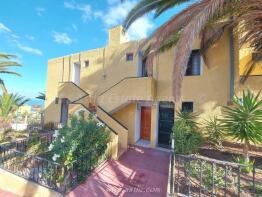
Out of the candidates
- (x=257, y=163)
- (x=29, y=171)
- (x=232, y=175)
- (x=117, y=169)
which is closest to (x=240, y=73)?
(x=257, y=163)

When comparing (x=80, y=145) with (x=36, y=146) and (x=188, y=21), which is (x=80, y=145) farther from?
(x=188, y=21)

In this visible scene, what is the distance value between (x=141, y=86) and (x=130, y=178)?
509 cm

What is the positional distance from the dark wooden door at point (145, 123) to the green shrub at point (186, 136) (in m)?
3.75

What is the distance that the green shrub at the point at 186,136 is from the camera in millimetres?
7974

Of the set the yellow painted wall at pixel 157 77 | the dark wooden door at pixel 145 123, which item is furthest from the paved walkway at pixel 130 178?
the dark wooden door at pixel 145 123

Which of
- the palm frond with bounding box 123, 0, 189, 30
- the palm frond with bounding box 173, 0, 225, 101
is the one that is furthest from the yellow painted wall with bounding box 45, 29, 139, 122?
the palm frond with bounding box 173, 0, 225, 101

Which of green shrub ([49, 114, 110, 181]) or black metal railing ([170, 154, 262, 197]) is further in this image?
green shrub ([49, 114, 110, 181])

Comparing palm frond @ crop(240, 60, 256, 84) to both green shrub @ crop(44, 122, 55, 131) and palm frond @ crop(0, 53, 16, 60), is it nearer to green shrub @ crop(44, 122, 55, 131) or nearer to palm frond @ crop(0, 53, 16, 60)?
green shrub @ crop(44, 122, 55, 131)

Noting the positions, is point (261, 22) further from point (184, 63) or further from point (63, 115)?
point (63, 115)

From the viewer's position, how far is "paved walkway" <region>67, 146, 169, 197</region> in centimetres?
631

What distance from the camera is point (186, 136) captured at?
8273mm

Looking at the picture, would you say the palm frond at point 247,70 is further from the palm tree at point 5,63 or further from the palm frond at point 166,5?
the palm tree at point 5,63

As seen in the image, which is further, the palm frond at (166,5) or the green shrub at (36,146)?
the green shrub at (36,146)

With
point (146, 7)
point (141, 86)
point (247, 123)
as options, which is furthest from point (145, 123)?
point (146, 7)
